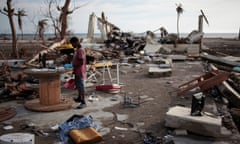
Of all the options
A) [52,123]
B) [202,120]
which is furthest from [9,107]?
[202,120]

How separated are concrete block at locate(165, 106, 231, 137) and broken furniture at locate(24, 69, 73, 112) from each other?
2819mm

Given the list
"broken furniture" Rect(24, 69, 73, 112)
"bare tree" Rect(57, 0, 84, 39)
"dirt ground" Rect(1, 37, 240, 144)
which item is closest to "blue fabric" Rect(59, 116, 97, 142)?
"dirt ground" Rect(1, 37, 240, 144)

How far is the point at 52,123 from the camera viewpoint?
5.52 m

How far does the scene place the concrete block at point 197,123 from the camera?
4.73m

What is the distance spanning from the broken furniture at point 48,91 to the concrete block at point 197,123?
9.25 feet

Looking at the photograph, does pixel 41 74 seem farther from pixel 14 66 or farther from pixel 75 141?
pixel 14 66

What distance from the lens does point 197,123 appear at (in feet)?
15.8

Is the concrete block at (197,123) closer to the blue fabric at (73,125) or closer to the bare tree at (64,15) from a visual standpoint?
the blue fabric at (73,125)

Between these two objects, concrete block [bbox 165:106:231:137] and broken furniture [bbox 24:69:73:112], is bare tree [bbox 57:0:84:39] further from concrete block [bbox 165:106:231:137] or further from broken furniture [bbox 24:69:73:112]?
concrete block [bbox 165:106:231:137]

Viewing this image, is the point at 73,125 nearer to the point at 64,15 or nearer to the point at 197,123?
the point at 197,123

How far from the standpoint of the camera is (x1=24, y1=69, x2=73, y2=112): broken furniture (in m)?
6.32

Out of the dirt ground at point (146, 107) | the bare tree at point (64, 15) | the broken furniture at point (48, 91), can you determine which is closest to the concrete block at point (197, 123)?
the dirt ground at point (146, 107)

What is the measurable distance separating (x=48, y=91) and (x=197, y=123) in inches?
147

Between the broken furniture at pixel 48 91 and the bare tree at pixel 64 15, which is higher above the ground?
the bare tree at pixel 64 15
